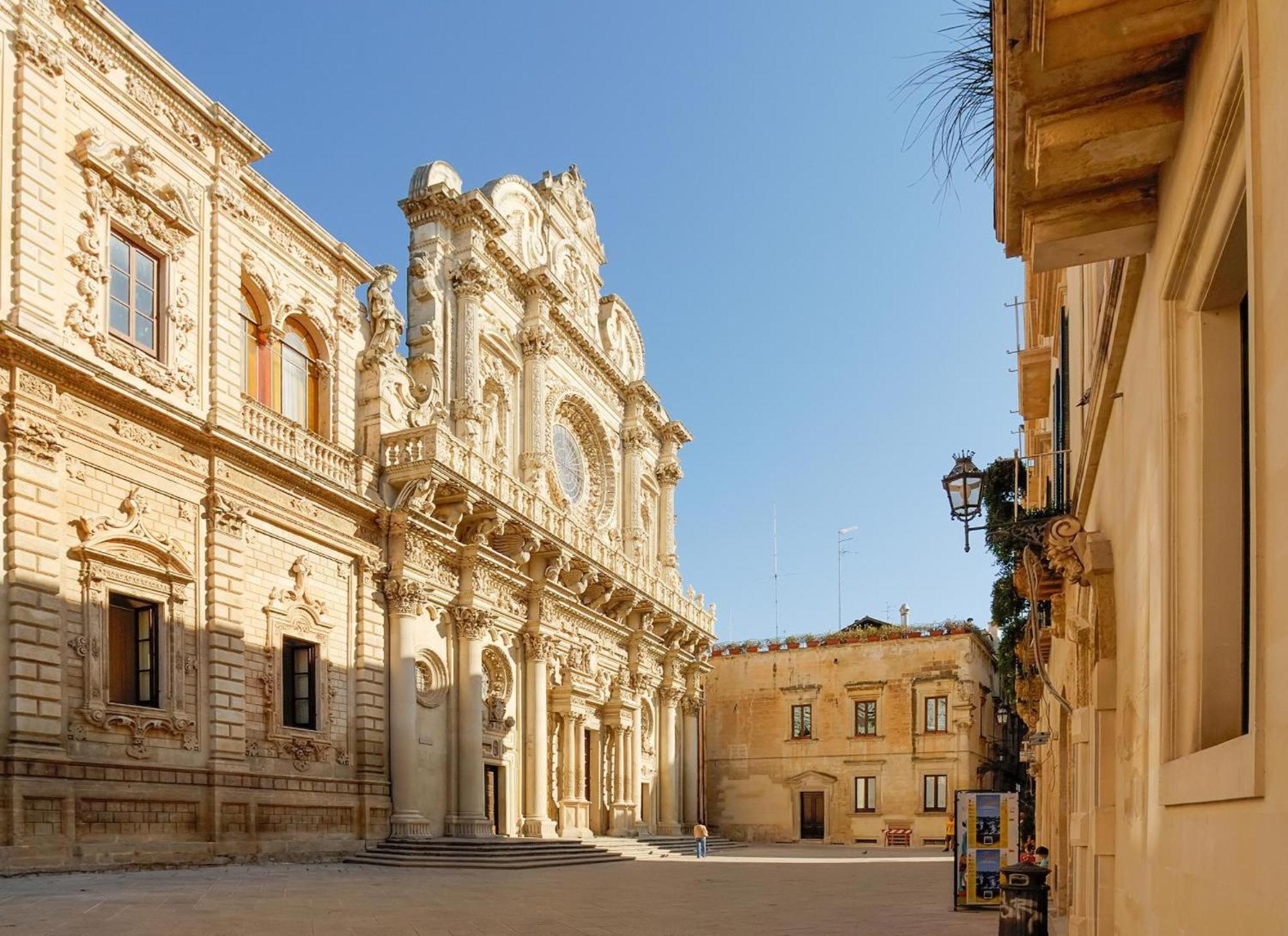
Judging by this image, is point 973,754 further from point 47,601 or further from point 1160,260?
point 1160,260

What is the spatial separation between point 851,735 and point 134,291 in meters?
31.2

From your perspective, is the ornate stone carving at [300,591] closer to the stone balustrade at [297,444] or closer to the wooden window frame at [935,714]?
the stone balustrade at [297,444]

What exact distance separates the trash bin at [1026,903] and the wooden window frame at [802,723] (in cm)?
3451

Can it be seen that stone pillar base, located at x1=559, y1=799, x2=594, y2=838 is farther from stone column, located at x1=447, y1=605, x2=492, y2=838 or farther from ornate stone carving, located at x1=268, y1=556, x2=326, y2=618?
ornate stone carving, located at x1=268, y1=556, x2=326, y2=618

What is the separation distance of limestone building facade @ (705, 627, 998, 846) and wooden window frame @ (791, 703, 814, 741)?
47 millimetres

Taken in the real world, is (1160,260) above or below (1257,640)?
above

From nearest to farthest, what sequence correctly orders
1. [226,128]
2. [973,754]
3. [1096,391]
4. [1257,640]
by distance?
1. [1257,640]
2. [1096,391]
3. [226,128]
4. [973,754]

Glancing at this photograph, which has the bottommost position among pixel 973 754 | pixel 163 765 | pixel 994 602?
pixel 973 754

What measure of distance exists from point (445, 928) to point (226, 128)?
46.7 feet

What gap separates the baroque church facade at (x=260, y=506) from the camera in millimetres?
15984

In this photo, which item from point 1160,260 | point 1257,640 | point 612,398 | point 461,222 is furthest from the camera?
point 612,398

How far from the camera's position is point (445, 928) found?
1145cm

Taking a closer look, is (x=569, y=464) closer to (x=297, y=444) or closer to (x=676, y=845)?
(x=676, y=845)

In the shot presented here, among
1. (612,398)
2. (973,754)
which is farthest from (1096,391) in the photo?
(973,754)
